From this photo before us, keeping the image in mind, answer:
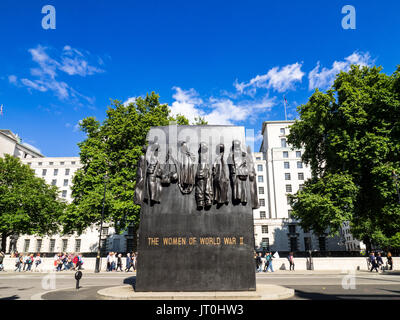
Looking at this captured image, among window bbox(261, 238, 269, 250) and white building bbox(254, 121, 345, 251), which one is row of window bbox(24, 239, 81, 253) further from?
window bbox(261, 238, 269, 250)

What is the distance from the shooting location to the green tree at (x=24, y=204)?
35.5 metres

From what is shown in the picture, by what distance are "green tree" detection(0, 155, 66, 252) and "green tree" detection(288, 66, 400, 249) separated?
33.3 metres

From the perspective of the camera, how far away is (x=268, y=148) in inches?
2625

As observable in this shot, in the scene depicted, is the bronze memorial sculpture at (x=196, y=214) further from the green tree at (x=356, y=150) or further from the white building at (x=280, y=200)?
the white building at (x=280, y=200)

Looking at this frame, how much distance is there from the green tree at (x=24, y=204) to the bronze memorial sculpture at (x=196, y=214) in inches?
1221

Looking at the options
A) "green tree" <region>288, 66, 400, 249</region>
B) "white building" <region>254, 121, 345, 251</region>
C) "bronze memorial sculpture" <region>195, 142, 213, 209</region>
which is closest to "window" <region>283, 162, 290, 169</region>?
"white building" <region>254, 121, 345, 251</region>

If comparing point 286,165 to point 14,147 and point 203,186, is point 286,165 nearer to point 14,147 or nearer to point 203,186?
point 203,186

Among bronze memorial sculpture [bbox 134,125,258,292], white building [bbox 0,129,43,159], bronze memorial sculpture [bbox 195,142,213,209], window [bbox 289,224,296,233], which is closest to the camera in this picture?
bronze memorial sculpture [bbox 134,125,258,292]

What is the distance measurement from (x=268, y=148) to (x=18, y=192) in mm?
53328

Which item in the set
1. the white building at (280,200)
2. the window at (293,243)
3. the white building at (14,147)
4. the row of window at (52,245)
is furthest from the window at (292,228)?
the white building at (14,147)

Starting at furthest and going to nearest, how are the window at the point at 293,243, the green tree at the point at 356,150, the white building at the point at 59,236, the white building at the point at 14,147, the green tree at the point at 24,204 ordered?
the white building at the point at 14,147 → the white building at the point at 59,236 → the window at the point at 293,243 → the green tree at the point at 24,204 → the green tree at the point at 356,150

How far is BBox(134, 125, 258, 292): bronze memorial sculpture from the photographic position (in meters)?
9.70

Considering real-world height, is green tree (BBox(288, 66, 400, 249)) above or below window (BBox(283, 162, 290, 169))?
below

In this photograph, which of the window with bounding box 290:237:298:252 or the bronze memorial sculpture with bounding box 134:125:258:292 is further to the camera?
the window with bounding box 290:237:298:252
